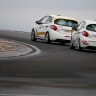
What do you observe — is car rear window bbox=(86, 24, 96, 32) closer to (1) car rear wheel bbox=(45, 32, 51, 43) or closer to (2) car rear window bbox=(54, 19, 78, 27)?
(2) car rear window bbox=(54, 19, 78, 27)

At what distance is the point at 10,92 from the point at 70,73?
169 inches

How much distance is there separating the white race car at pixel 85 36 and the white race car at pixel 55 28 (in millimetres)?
3990

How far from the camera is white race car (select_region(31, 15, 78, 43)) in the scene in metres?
30.5

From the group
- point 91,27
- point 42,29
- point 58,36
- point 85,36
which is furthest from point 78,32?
point 42,29

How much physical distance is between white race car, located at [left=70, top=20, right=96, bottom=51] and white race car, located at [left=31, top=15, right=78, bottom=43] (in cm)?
399

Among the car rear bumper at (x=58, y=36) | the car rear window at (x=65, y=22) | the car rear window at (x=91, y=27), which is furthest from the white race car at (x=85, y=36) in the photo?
the car rear window at (x=65, y=22)

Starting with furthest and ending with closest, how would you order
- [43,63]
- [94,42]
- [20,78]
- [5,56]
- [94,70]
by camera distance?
[94,42] → [5,56] → [43,63] → [94,70] → [20,78]

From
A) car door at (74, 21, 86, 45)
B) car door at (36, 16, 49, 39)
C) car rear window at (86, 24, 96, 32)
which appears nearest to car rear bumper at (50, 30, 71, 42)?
car door at (36, 16, 49, 39)

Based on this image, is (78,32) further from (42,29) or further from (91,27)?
(42,29)

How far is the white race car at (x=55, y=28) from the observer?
30.5m

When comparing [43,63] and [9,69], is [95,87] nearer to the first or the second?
[9,69]

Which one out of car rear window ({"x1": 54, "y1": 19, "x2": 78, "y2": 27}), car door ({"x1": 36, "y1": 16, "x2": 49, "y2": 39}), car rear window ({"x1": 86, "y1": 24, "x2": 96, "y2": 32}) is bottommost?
car door ({"x1": 36, "y1": 16, "x2": 49, "y2": 39})

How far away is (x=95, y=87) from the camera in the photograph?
1088 centimetres

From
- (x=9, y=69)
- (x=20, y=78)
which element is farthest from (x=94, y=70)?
(x=20, y=78)
